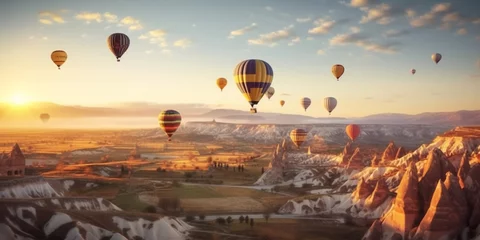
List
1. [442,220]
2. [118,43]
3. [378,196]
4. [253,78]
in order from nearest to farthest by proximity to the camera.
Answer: [442,220], [253,78], [118,43], [378,196]

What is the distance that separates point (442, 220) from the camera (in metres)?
61.2

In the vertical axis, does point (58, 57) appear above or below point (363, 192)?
above

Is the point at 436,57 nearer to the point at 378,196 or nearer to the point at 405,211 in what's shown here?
the point at 378,196

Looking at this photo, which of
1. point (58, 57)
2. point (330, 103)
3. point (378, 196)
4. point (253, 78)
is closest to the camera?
point (253, 78)

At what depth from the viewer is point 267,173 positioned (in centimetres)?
16400

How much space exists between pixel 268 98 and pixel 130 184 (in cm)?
5378

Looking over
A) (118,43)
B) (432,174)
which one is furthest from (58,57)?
(432,174)

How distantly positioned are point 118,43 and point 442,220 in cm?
6914

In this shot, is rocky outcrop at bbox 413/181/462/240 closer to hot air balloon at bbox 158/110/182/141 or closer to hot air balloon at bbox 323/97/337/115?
hot air balloon at bbox 158/110/182/141

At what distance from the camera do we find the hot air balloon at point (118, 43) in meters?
88.6

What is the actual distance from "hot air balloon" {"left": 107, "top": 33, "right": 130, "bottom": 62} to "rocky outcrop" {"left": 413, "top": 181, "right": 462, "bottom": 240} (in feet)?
218

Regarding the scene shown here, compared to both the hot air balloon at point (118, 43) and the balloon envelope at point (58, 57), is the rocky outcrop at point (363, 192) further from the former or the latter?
the balloon envelope at point (58, 57)

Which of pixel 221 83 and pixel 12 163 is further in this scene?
pixel 12 163

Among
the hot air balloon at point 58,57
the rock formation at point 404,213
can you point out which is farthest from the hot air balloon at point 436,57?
the hot air balloon at point 58,57
